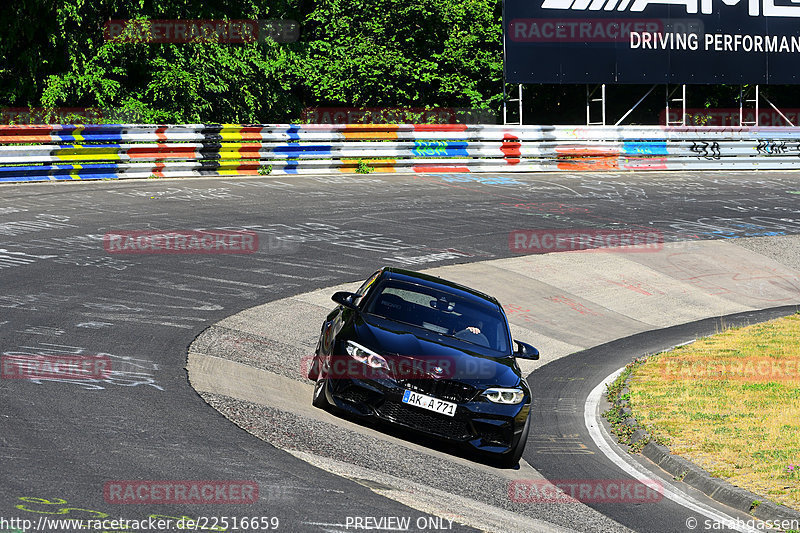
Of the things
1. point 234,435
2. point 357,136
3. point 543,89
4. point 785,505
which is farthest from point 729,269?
point 543,89

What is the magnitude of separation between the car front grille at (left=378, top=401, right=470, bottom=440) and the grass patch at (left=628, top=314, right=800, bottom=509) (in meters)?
2.35

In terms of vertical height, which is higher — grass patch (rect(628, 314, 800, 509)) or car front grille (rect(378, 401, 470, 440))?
car front grille (rect(378, 401, 470, 440))

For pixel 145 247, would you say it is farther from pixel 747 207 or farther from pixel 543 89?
pixel 543 89

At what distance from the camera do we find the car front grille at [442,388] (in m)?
8.96

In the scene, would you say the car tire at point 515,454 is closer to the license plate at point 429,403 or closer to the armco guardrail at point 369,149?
the license plate at point 429,403

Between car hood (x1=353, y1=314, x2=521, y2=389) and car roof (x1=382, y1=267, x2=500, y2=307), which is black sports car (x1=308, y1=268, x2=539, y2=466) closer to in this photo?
car hood (x1=353, y1=314, x2=521, y2=389)

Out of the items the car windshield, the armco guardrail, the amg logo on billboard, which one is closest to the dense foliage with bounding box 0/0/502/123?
the armco guardrail

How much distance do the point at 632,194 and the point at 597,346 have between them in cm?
1166

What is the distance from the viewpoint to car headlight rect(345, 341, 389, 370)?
9117mm

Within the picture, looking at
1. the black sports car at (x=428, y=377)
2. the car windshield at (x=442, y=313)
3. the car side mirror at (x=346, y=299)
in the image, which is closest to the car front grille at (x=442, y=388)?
the black sports car at (x=428, y=377)

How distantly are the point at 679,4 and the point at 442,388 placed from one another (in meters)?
27.4

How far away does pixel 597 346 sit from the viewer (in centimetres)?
1567

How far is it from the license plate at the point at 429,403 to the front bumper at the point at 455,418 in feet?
0.11

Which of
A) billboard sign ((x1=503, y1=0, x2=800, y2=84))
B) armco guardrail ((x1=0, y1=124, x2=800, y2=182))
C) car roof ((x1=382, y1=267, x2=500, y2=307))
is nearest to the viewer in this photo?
car roof ((x1=382, y1=267, x2=500, y2=307))
